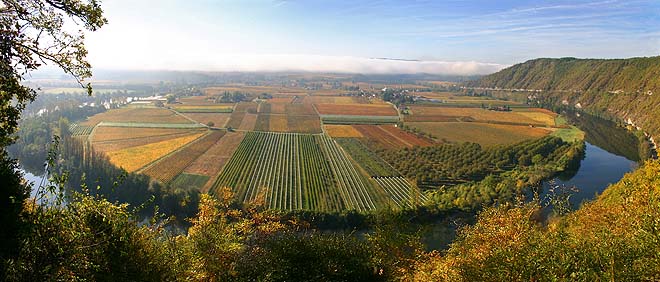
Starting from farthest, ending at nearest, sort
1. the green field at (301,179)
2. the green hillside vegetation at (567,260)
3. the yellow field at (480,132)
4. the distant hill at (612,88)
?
the distant hill at (612,88), the yellow field at (480,132), the green field at (301,179), the green hillside vegetation at (567,260)

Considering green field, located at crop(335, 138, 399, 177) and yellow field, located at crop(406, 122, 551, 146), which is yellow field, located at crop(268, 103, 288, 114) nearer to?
yellow field, located at crop(406, 122, 551, 146)

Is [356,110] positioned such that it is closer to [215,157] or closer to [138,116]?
[138,116]

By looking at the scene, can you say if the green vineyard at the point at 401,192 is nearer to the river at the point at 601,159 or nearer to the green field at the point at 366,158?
the green field at the point at 366,158

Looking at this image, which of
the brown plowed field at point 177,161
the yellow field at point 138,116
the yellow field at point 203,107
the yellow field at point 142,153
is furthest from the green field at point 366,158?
the yellow field at point 203,107

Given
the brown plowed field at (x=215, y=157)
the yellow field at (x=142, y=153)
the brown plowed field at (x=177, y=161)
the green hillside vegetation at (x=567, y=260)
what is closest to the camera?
the green hillside vegetation at (x=567, y=260)

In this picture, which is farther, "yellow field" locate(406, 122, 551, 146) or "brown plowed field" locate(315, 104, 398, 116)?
"brown plowed field" locate(315, 104, 398, 116)

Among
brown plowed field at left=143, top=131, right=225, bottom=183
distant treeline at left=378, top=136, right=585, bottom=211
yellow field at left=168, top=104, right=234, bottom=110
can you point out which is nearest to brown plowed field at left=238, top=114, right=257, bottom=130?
brown plowed field at left=143, top=131, right=225, bottom=183
